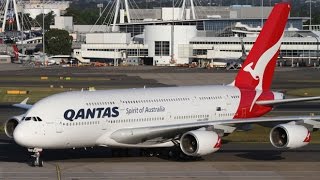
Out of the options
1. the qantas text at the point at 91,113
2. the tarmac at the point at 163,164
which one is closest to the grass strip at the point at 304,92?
the tarmac at the point at 163,164

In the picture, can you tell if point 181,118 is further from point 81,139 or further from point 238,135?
point 238,135

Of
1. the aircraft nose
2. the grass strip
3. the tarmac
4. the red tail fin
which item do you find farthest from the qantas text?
the grass strip

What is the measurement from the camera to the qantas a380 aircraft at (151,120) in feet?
152

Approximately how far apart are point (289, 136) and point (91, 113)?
9.88m

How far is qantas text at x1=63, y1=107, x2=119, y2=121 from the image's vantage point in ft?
153

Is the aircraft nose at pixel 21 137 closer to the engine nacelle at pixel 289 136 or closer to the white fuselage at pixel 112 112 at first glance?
the white fuselage at pixel 112 112

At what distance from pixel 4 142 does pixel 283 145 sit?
18.3 meters

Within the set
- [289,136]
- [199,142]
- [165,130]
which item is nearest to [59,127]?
[165,130]

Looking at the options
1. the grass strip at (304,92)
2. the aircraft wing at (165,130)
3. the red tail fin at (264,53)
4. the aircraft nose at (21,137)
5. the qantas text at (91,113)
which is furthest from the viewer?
the grass strip at (304,92)

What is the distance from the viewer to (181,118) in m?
51.0

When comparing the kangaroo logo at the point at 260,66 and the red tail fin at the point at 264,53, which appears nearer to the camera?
the red tail fin at the point at 264,53

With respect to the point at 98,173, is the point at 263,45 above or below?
above

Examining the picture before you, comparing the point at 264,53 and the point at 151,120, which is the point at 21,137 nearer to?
the point at 151,120

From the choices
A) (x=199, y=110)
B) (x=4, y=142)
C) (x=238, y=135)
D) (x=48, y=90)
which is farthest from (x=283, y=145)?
(x=48, y=90)
